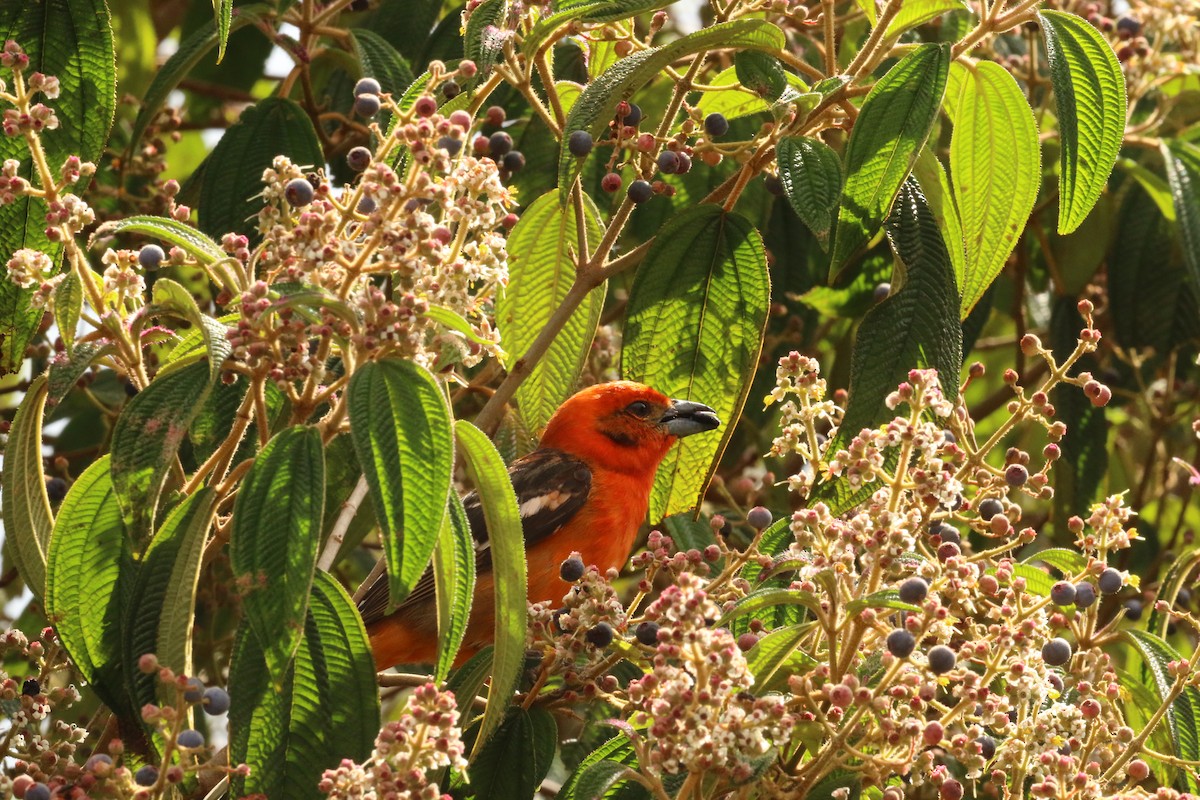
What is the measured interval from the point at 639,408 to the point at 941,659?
10.0ft

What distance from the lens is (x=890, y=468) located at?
3.10 metres

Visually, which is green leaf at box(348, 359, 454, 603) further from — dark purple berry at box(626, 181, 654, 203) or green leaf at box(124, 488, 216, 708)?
dark purple berry at box(626, 181, 654, 203)

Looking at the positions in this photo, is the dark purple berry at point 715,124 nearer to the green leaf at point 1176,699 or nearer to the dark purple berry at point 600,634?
the dark purple berry at point 600,634

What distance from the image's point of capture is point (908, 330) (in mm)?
3152

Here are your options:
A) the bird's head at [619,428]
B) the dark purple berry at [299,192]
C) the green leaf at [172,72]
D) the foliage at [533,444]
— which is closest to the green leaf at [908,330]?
the foliage at [533,444]

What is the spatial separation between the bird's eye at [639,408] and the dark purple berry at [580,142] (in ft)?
8.33

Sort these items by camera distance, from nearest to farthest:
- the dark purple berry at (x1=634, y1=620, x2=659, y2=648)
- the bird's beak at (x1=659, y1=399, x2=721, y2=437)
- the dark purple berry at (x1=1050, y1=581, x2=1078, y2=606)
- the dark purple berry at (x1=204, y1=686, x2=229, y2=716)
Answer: the dark purple berry at (x1=204, y1=686, x2=229, y2=716)
the dark purple berry at (x1=1050, y1=581, x2=1078, y2=606)
the dark purple berry at (x1=634, y1=620, x2=659, y2=648)
the bird's beak at (x1=659, y1=399, x2=721, y2=437)

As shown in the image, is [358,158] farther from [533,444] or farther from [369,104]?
[533,444]

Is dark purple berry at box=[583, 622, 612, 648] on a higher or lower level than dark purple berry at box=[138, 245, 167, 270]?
lower

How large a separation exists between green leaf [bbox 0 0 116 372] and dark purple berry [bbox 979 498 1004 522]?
1775 mm

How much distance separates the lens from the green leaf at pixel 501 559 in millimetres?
2531

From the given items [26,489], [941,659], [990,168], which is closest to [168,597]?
[26,489]

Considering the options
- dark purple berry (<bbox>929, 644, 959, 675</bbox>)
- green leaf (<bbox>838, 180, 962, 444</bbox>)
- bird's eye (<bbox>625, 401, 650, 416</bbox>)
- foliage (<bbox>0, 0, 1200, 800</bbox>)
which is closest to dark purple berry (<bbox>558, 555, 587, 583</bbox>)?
foliage (<bbox>0, 0, 1200, 800</bbox>)

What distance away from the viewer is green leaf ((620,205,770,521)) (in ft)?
10.9
